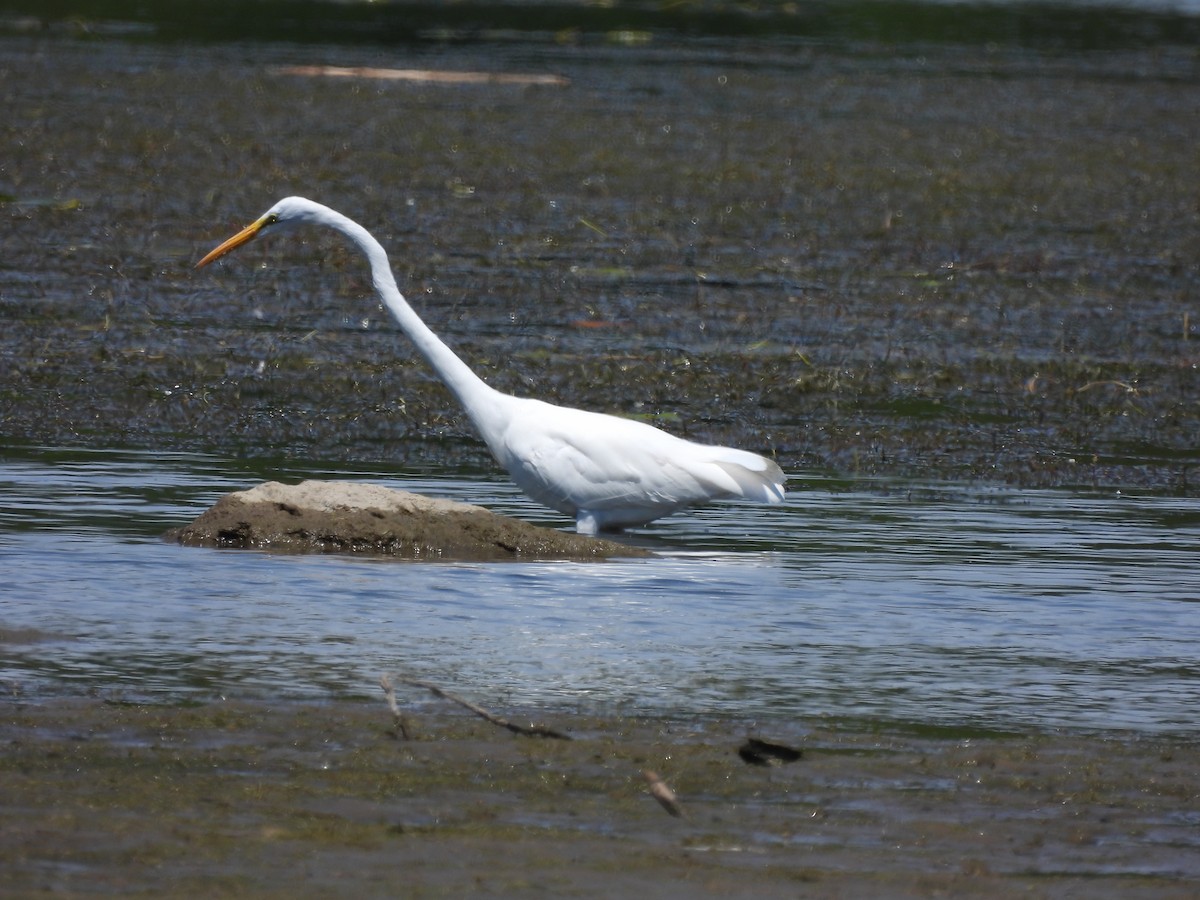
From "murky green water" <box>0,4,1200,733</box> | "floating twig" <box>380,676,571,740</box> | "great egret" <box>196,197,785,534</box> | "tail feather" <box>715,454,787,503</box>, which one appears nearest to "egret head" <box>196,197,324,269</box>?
"murky green water" <box>0,4,1200,733</box>

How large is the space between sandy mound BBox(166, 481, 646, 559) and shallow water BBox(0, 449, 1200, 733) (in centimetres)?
17

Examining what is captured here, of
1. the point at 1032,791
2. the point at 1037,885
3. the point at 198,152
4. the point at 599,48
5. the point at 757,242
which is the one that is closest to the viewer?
the point at 1037,885

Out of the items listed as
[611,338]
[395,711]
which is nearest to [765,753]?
[395,711]

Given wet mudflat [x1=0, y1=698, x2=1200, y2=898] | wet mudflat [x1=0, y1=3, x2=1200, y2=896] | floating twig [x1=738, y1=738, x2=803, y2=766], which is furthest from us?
floating twig [x1=738, y1=738, x2=803, y2=766]

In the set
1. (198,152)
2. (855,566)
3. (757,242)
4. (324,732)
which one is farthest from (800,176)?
(324,732)

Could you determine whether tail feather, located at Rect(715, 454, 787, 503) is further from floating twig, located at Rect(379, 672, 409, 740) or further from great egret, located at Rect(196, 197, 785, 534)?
floating twig, located at Rect(379, 672, 409, 740)

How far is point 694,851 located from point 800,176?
14.3 m

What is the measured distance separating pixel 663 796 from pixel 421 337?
4394 mm

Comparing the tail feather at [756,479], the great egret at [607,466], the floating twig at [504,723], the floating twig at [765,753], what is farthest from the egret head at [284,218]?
the floating twig at [765,753]

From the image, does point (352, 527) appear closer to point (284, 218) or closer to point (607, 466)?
point (607, 466)

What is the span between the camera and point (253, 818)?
437 centimetres

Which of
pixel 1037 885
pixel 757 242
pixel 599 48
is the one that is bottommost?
pixel 1037 885

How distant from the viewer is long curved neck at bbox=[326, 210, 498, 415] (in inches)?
334

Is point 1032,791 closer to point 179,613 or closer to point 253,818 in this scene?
point 253,818
